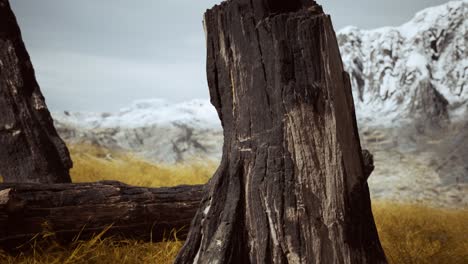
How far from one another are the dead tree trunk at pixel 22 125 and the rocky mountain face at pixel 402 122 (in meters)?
2.31

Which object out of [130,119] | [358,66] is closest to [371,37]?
[358,66]

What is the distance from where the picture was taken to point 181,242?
2.94 meters

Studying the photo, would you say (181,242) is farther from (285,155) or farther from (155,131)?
(155,131)

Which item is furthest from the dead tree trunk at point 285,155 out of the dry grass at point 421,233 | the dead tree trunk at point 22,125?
the dead tree trunk at point 22,125

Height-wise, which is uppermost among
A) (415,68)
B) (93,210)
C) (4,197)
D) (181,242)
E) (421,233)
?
(415,68)

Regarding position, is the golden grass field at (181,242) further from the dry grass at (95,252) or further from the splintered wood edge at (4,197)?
the splintered wood edge at (4,197)

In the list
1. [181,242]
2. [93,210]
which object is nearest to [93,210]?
[93,210]

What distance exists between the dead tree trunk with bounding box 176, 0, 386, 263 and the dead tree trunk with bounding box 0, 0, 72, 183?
7.40ft

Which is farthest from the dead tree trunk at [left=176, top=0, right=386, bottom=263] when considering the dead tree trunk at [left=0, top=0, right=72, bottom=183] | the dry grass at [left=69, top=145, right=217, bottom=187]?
the dry grass at [left=69, top=145, right=217, bottom=187]

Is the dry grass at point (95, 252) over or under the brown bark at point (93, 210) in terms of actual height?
under

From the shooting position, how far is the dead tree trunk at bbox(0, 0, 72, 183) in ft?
11.8

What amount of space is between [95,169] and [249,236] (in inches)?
146

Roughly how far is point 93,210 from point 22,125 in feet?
4.77

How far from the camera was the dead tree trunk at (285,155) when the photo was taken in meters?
1.67
